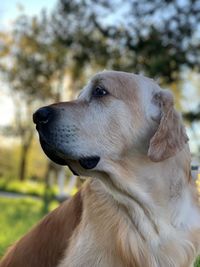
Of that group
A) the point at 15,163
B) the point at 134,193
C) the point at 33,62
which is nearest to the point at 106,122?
the point at 134,193

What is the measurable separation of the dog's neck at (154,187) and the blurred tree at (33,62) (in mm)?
19134

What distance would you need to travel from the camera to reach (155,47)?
1720cm

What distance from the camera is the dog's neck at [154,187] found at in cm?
365

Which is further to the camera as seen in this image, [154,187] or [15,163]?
[15,163]

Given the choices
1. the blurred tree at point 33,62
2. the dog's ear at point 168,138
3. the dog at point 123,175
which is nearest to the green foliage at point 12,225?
the dog at point 123,175

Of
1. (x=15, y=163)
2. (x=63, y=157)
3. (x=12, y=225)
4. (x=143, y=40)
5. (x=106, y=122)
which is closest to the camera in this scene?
(x=63, y=157)

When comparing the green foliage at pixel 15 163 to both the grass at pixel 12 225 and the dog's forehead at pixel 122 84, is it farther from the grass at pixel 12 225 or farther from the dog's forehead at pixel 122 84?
the dog's forehead at pixel 122 84

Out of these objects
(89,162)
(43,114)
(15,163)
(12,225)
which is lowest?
(15,163)

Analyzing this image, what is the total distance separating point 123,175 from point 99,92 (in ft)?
2.18

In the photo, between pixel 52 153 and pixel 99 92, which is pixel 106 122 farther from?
pixel 52 153

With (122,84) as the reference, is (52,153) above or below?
below

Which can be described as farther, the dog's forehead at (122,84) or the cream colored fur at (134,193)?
the dog's forehead at (122,84)

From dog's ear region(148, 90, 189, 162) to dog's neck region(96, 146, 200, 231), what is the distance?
0.20 metres

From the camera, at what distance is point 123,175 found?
3.63 metres
